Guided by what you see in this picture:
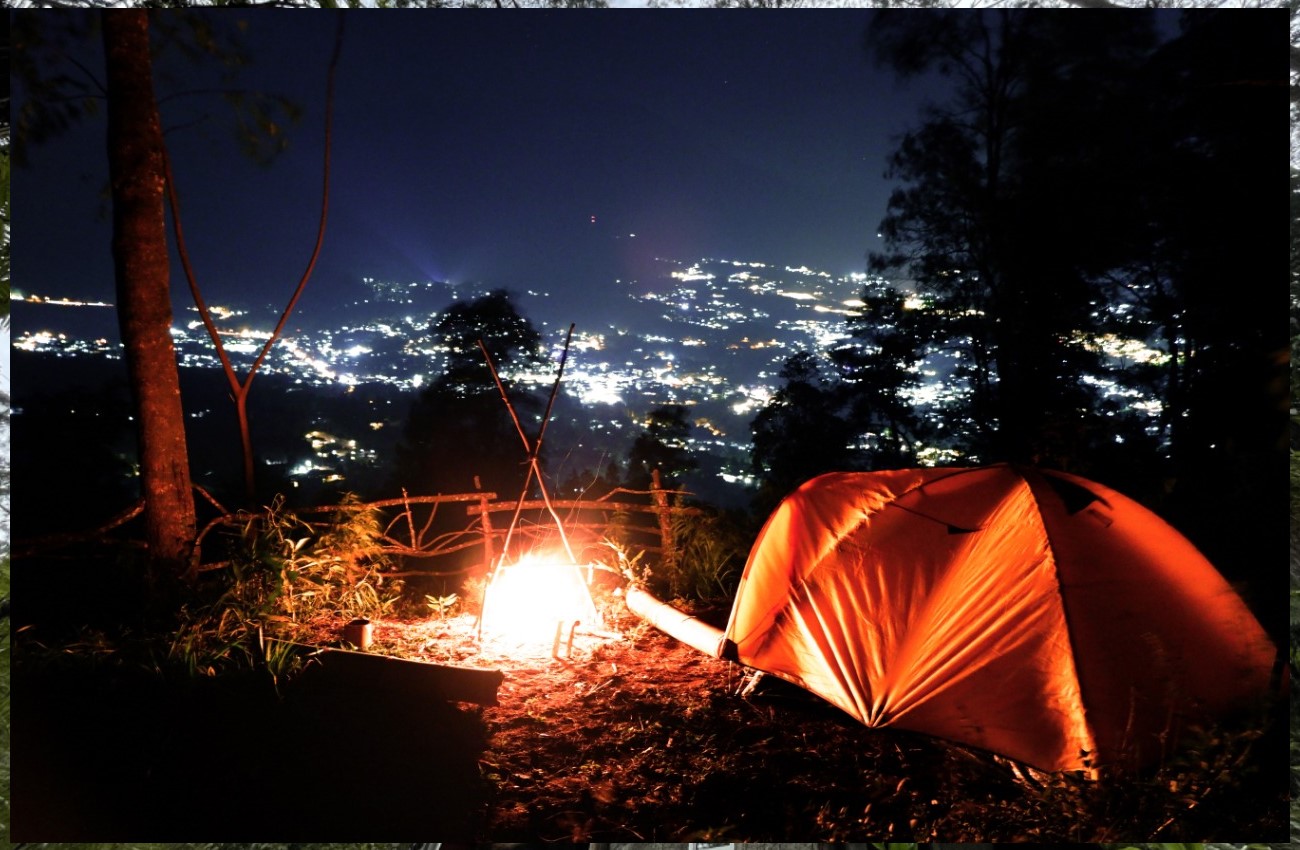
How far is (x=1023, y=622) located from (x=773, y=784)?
119cm

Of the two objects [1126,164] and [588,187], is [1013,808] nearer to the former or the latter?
[1126,164]

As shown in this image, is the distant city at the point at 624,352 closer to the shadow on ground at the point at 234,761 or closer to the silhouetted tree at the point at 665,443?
the silhouetted tree at the point at 665,443

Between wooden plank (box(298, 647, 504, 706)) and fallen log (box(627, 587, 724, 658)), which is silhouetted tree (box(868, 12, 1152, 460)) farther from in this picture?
wooden plank (box(298, 647, 504, 706))

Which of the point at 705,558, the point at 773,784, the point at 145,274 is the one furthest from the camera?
the point at 705,558

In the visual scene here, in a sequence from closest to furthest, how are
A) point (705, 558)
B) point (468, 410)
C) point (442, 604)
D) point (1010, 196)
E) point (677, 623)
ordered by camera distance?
1. point (677, 623)
2. point (442, 604)
3. point (705, 558)
4. point (1010, 196)
5. point (468, 410)

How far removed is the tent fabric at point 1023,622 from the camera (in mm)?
2420

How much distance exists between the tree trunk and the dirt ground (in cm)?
218

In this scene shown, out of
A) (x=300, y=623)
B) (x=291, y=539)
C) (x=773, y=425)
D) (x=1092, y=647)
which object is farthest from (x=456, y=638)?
(x=773, y=425)

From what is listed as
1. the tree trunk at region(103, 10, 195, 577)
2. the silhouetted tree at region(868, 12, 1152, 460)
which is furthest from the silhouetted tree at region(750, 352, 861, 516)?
the tree trunk at region(103, 10, 195, 577)

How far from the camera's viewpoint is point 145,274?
3.32 meters

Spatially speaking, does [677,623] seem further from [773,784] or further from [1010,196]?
[1010,196]

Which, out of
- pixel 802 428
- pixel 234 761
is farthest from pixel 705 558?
pixel 802 428

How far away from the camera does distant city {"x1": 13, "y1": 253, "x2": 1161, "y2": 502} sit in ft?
27.2

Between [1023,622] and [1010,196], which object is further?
[1010,196]
